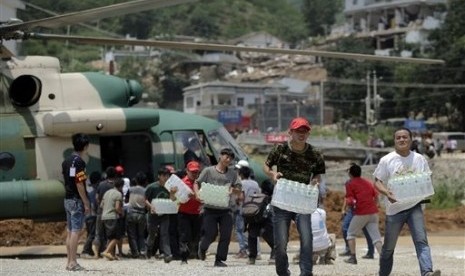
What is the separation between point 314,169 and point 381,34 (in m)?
113

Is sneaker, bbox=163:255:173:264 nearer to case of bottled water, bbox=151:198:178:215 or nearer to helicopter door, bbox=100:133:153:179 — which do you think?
case of bottled water, bbox=151:198:178:215

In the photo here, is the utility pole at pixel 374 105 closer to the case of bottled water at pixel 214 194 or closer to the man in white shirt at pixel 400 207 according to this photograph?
the case of bottled water at pixel 214 194

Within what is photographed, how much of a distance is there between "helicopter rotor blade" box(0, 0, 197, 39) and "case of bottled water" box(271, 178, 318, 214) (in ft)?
8.45

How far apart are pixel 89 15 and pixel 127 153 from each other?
Result: 17.7 ft

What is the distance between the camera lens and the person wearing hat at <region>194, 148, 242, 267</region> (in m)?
11.9

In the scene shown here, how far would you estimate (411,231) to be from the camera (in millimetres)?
9086

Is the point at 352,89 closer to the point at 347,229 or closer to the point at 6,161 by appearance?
the point at 6,161

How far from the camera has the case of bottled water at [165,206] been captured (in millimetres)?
13031

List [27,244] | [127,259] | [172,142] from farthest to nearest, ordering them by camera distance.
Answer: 1. [27,244]
2. [172,142]
3. [127,259]

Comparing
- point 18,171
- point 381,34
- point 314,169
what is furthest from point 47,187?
point 381,34

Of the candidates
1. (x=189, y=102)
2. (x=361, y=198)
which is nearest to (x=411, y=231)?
(x=361, y=198)

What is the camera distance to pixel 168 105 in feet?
378

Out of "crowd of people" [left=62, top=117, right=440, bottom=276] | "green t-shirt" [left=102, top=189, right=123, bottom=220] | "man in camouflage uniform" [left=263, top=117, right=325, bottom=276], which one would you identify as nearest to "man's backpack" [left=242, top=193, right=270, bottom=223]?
"crowd of people" [left=62, top=117, right=440, bottom=276]

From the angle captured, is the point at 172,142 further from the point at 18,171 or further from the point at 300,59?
the point at 300,59
